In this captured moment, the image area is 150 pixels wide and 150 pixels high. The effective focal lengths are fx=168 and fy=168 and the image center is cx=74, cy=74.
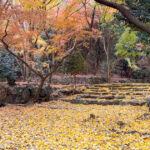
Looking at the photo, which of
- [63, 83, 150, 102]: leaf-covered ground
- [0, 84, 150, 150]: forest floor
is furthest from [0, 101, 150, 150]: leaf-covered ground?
[63, 83, 150, 102]: leaf-covered ground

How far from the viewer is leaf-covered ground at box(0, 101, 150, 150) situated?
3.87 meters

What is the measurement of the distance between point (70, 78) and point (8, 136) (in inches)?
468

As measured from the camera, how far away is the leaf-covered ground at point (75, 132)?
387 centimetres

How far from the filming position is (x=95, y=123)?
5.70 metres

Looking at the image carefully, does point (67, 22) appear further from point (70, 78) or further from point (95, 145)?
point (70, 78)

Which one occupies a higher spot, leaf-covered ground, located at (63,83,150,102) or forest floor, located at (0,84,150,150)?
leaf-covered ground, located at (63,83,150,102)

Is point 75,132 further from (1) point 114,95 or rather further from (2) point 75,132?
(1) point 114,95

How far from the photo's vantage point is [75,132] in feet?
15.8

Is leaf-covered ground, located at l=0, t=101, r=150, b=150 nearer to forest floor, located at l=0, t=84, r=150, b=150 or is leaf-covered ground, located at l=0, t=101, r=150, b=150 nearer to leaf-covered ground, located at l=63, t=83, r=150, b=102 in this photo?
forest floor, located at l=0, t=84, r=150, b=150

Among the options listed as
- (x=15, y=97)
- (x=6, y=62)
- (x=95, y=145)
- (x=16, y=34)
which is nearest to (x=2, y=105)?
(x=15, y=97)

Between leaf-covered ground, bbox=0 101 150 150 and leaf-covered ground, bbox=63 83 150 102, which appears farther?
leaf-covered ground, bbox=63 83 150 102

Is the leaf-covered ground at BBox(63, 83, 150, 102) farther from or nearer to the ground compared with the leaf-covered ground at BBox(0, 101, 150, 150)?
farther from the ground

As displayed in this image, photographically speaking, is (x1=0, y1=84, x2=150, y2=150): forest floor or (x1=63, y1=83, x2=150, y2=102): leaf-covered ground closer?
(x1=0, y1=84, x2=150, y2=150): forest floor

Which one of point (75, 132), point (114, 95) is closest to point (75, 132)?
point (75, 132)
